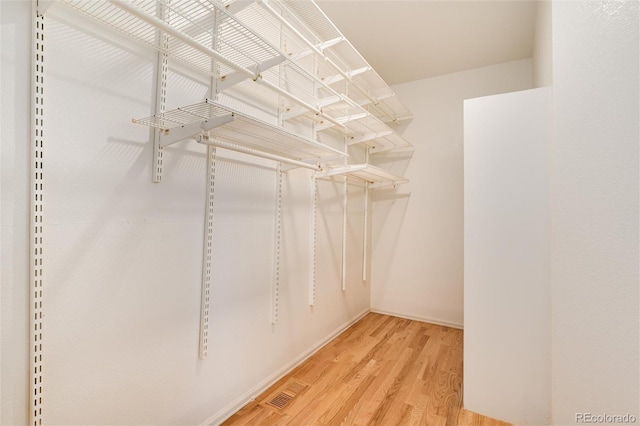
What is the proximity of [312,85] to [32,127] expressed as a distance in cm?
171

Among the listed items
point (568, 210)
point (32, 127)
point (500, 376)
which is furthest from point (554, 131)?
point (32, 127)

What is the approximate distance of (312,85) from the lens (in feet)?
7.20

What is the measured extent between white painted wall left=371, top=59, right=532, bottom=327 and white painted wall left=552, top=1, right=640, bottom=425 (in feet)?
5.27

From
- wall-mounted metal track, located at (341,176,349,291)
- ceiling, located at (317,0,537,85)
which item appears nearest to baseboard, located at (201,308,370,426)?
wall-mounted metal track, located at (341,176,349,291)

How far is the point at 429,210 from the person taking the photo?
3.04 metres

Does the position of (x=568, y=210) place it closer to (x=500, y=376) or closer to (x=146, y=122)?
(x=500, y=376)

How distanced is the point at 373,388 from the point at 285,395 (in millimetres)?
553

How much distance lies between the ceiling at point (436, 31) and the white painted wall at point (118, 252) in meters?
1.40

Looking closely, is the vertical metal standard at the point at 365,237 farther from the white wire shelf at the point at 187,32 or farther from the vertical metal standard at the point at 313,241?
the white wire shelf at the point at 187,32

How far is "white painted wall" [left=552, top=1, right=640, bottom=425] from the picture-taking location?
1.01m

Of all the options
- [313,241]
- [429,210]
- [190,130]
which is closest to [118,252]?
[190,130]

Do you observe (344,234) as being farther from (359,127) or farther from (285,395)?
(285,395)
